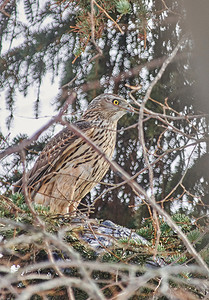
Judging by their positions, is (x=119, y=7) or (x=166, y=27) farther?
(x=166, y=27)

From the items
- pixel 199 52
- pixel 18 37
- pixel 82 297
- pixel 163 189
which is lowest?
pixel 82 297

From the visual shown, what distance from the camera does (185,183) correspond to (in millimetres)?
4551

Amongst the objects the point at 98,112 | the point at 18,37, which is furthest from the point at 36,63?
the point at 98,112

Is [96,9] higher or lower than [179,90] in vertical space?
higher

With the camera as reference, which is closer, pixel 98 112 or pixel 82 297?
pixel 82 297

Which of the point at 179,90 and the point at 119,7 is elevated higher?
the point at 119,7

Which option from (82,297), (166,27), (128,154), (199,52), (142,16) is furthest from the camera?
(128,154)

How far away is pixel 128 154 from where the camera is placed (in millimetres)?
4797

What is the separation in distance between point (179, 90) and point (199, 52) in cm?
255

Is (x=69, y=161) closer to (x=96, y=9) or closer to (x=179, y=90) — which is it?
(x=179, y=90)

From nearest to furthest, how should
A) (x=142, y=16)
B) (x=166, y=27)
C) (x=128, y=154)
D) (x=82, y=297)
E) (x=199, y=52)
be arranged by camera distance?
(x=199, y=52) < (x=82, y=297) < (x=142, y=16) < (x=166, y=27) < (x=128, y=154)

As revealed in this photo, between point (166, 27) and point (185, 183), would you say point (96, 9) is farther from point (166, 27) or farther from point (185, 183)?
point (185, 183)

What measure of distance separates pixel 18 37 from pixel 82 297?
2.39 m

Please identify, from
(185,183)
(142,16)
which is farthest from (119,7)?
(185,183)
